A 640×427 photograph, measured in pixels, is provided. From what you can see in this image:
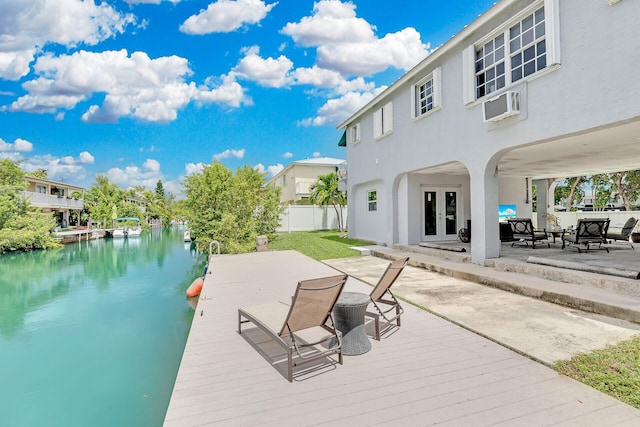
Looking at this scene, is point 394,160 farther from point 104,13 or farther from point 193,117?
point 193,117

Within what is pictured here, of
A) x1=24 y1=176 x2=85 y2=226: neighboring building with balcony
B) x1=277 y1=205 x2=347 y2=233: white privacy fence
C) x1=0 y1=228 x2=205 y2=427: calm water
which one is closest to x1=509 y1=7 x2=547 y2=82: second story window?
x1=0 y1=228 x2=205 y2=427: calm water

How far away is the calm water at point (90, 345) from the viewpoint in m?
5.36

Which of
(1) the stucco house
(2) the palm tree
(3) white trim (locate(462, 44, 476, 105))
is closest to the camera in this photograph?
(1) the stucco house

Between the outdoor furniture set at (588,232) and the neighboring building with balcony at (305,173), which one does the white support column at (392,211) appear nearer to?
the outdoor furniture set at (588,232)

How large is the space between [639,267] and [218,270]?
10569 millimetres

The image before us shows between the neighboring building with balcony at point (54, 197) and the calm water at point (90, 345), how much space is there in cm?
2139

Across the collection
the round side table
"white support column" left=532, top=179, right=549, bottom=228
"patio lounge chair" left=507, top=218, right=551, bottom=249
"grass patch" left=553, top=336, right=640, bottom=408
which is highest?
"white support column" left=532, top=179, right=549, bottom=228

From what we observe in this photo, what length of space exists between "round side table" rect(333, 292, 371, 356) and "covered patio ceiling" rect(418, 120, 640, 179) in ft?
20.2

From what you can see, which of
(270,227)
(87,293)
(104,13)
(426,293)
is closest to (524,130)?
(426,293)

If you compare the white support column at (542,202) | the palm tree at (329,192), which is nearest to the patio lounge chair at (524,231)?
the white support column at (542,202)

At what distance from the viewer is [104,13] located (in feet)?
75.6

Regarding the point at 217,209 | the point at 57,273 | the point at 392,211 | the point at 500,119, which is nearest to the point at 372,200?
the point at 392,211

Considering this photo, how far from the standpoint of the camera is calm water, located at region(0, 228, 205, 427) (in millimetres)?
5359

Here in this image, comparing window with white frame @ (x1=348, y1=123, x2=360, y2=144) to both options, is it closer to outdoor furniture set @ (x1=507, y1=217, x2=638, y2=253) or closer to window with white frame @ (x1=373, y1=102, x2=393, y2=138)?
window with white frame @ (x1=373, y1=102, x2=393, y2=138)
